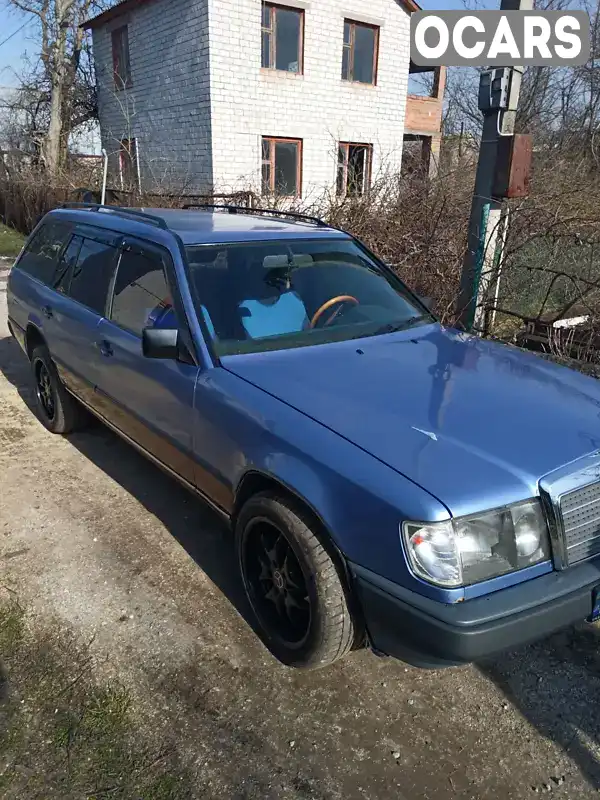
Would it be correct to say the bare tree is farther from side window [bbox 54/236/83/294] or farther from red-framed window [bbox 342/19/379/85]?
side window [bbox 54/236/83/294]

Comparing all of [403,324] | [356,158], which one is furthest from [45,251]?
[356,158]

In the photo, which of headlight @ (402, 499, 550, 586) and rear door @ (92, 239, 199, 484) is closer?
headlight @ (402, 499, 550, 586)

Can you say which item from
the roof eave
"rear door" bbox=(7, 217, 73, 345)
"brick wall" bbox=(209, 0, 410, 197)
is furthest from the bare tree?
"rear door" bbox=(7, 217, 73, 345)

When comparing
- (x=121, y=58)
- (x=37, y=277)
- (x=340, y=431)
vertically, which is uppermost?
(x=121, y=58)

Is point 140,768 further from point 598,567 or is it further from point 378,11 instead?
point 378,11

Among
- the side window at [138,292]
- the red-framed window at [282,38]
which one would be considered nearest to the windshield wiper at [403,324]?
the side window at [138,292]

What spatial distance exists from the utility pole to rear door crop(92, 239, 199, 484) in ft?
10.2

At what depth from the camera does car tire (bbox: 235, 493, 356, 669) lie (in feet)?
7.72

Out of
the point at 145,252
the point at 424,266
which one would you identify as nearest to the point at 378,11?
the point at 424,266

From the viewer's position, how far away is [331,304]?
3541mm

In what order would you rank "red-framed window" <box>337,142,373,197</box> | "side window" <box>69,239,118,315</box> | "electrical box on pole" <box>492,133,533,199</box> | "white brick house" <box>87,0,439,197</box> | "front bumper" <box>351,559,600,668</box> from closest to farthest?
"front bumper" <box>351,559,600,668</box> → "side window" <box>69,239,118,315</box> → "electrical box on pole" <box>492,133,533,199</box> → "white brick house" <box>87,0,439,197</box> → "red-framed window" <box>337,142,373,197</box>

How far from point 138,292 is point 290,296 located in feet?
3.03

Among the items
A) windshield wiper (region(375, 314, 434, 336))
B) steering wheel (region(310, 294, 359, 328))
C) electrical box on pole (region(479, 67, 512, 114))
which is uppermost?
electrical box on pole (region(479, 67, 512, 114))

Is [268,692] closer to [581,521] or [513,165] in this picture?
[581,521]
